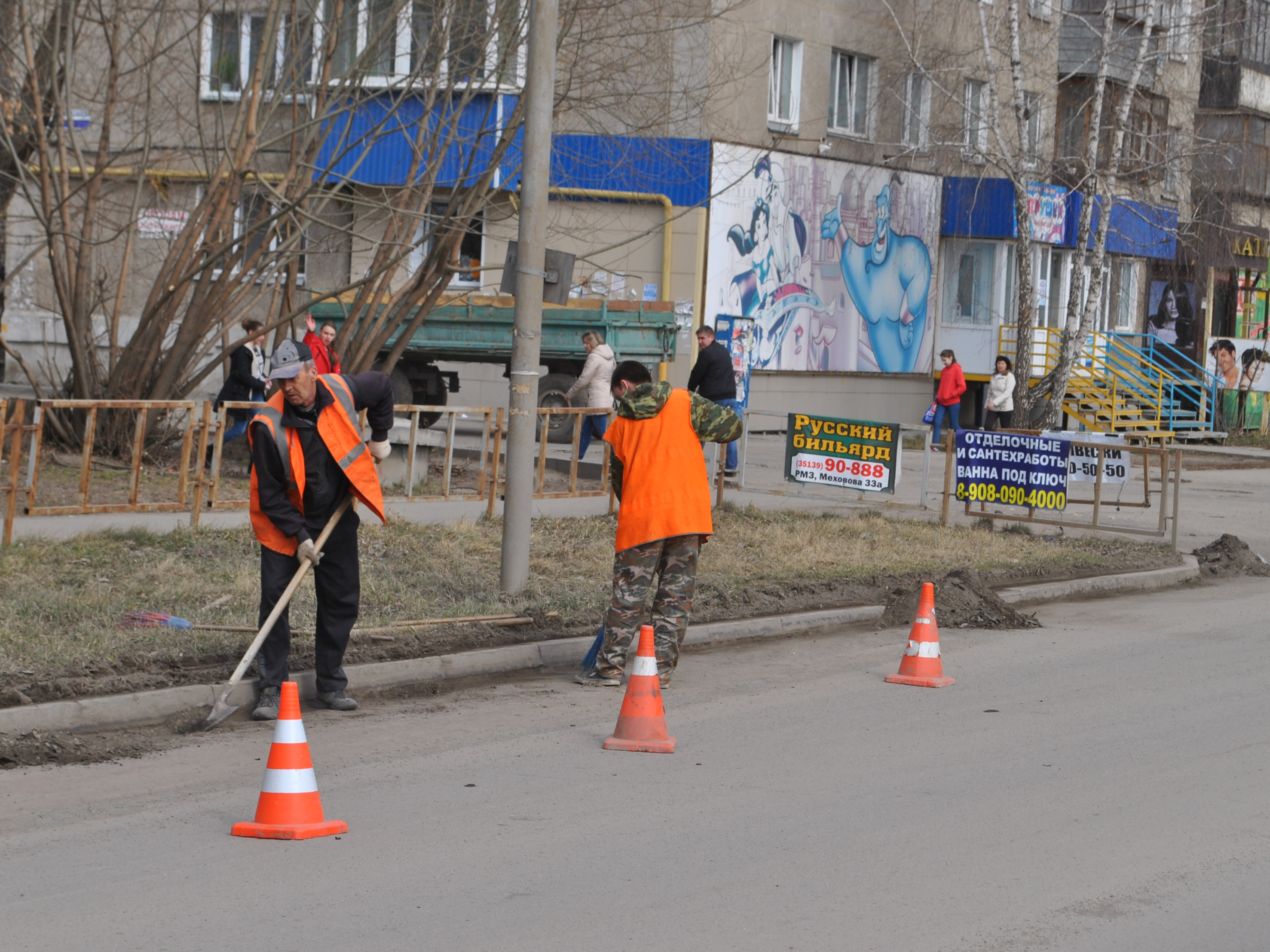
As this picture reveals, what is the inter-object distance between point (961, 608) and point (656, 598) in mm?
3264

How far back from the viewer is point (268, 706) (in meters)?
7.22

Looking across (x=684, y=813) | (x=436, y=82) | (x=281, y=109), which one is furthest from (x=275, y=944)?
(x=281, y=109)

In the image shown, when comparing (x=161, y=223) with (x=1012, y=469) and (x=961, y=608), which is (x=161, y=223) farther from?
(x=961, y=608)

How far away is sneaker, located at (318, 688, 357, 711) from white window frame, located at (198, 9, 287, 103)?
9.44 metres

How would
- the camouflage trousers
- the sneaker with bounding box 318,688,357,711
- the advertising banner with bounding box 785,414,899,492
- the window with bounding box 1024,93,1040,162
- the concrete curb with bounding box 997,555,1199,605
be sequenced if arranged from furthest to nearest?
the window with bounding box 1024,93,1040,162 → the advertising banner with bounding box 785,414,899,492 → the concrete curb with bounding box 997,555,1199,605 → the camouflage trousers → the sneaker with bounding box 318,688,357,711

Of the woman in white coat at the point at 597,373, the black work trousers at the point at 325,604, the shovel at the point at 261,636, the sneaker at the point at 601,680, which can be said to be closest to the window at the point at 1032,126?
the woman in white coat at the point at 597,373

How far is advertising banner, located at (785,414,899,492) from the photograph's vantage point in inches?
595

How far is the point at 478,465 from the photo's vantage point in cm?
1784

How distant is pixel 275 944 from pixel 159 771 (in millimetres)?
2107

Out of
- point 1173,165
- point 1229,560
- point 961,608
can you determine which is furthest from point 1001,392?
point 961,608

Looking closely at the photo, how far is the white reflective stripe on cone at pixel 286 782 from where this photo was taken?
5.32m

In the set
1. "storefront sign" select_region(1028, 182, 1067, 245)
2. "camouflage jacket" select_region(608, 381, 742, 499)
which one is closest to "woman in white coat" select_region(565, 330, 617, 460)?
"camouflage jacket" select_region(608, 381, 742, 499)

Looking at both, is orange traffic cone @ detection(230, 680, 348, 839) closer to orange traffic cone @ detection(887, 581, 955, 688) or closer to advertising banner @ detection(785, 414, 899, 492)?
orange traffic cone @ detection(887, 581, 955, 688)

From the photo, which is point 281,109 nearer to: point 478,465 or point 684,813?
point 478,465
